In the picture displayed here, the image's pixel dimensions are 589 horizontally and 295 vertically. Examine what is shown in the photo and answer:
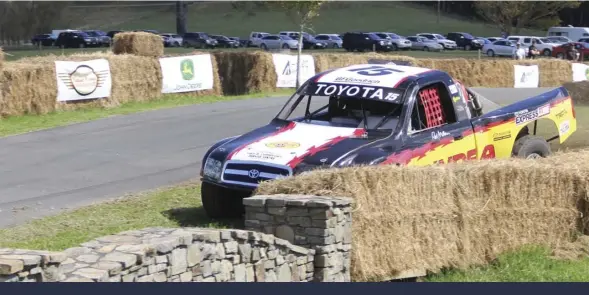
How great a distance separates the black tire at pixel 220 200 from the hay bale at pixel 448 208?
172 centimetres

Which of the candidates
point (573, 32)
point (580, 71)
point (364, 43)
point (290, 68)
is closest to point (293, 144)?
point (290, 68)

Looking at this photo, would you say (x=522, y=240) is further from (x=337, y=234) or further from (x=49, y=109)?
(x=49, y=109)

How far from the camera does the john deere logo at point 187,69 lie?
26469 mm

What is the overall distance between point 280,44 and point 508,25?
2026 centimetres

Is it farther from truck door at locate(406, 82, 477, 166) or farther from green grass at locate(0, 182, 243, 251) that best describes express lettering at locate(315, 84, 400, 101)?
green grass at locate(0, 182, 243, 251)

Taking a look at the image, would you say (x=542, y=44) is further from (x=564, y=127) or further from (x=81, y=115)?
(x=564, y=127)

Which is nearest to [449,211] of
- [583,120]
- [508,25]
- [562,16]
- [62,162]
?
[62,162]

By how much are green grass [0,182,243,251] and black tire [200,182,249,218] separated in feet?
0.45

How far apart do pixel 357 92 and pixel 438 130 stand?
3.82ft

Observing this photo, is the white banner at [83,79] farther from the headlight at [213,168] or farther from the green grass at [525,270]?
the green grass at [525,270]

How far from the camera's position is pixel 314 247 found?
27.0ft

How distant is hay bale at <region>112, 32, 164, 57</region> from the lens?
25750 millimetres

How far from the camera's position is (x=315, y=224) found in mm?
8203

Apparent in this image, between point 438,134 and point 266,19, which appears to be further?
point 266,19
